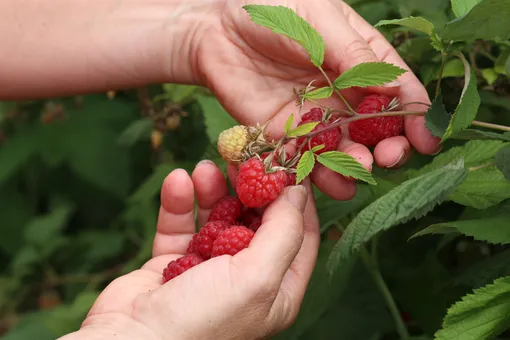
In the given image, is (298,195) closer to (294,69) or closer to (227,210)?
(227,210)

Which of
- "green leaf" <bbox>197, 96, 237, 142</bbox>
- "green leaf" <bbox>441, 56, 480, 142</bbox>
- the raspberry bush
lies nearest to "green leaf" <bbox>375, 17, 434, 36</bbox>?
the raspberry bush

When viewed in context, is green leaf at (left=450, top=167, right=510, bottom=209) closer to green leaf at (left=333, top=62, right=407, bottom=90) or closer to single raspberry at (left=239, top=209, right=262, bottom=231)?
green leaf at (left=333, top=62, right=407, bottom=90)

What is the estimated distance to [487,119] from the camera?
4.00 ft

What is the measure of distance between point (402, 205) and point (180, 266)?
0.41 metres

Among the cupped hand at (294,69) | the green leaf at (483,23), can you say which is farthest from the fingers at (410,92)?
the green leaf at (483,23)

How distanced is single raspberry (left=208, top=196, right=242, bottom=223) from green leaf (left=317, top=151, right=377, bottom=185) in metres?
0.21

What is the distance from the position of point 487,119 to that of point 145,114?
102cm

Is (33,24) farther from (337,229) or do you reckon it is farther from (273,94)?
(337,229)

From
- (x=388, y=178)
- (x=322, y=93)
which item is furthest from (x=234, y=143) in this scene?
(x=388, y=178)

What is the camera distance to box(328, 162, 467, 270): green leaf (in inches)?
33.4

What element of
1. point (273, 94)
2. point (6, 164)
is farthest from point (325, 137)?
point (6, 164)

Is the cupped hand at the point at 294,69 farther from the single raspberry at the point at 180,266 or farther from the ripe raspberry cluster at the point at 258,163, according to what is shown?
the single raspberry at the point at 180,266

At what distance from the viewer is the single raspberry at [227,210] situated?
46.8 inches

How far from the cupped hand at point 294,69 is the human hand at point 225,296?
17cm
